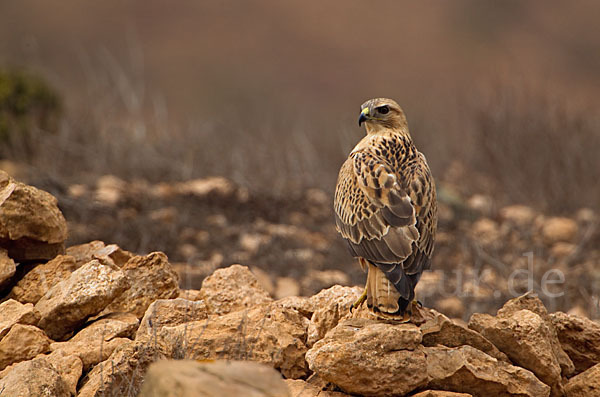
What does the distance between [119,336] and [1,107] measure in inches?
290

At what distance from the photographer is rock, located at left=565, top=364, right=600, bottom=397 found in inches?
A: 163

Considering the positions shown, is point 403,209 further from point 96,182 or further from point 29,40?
point 29,40

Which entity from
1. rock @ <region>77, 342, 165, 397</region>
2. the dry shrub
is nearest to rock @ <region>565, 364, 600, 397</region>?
rock @ <region>77, 342, 165, 397</region>

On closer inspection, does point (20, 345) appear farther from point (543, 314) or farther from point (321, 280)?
point (321, 280)

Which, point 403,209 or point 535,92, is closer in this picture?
point 403,209

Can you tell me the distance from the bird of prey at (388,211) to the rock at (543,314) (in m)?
0.67

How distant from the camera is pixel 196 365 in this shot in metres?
2.70

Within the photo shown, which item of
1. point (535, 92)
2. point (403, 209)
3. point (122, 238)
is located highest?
point (535, 92)

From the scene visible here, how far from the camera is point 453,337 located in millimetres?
4195

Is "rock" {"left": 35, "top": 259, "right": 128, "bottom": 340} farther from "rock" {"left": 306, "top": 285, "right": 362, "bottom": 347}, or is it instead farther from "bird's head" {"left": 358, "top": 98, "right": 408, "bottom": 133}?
"bird's head" {"left": 358, "top": 98, "right": 408, "bottom": 133}

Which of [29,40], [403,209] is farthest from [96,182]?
[403,209]

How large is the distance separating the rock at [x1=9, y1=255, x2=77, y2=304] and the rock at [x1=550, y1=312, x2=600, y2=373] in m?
3.00

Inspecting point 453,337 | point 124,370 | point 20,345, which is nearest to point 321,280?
point 453,337

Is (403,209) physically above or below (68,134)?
below
